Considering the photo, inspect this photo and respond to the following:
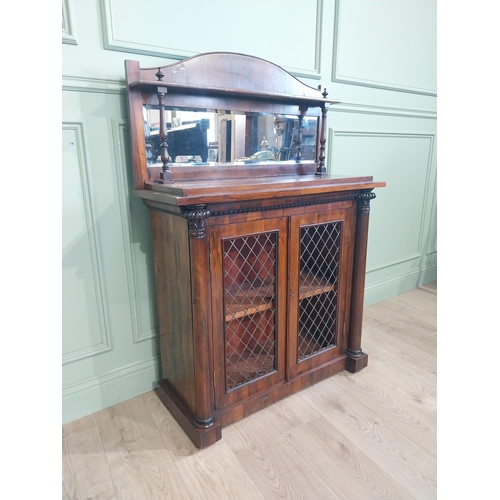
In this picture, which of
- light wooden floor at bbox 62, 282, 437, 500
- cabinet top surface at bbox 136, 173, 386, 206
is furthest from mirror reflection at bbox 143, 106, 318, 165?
light wooden floor at bbox 62, 282, 437, 500

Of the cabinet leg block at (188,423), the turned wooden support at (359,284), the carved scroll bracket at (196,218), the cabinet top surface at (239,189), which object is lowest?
the cabinet leg block at (188,423)

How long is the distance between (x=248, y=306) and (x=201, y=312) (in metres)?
0.22

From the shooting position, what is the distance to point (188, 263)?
3.91 ft

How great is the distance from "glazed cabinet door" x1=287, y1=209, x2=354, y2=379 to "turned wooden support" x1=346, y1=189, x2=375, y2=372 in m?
0.03

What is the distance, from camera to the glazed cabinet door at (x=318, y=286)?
1432 millimetres

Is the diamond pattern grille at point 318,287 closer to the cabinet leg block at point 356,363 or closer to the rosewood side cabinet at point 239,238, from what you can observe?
the rosewood side cabinet at point 239,238

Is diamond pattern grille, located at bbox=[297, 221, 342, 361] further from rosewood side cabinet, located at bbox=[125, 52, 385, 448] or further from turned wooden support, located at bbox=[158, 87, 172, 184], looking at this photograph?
turned wooden support, located at bbox=[158, 87, 172, 184]

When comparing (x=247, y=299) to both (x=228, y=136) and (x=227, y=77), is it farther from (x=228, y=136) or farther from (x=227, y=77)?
(x=227, y=77)

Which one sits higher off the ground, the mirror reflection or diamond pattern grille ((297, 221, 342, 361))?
the mirror reflection

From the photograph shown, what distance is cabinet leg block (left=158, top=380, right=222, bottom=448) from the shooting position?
1286 millimetres

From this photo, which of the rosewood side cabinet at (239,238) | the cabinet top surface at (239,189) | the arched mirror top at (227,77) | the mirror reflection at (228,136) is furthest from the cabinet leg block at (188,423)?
the arched mirror top at (227,77)

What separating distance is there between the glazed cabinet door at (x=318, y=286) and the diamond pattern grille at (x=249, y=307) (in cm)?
9
